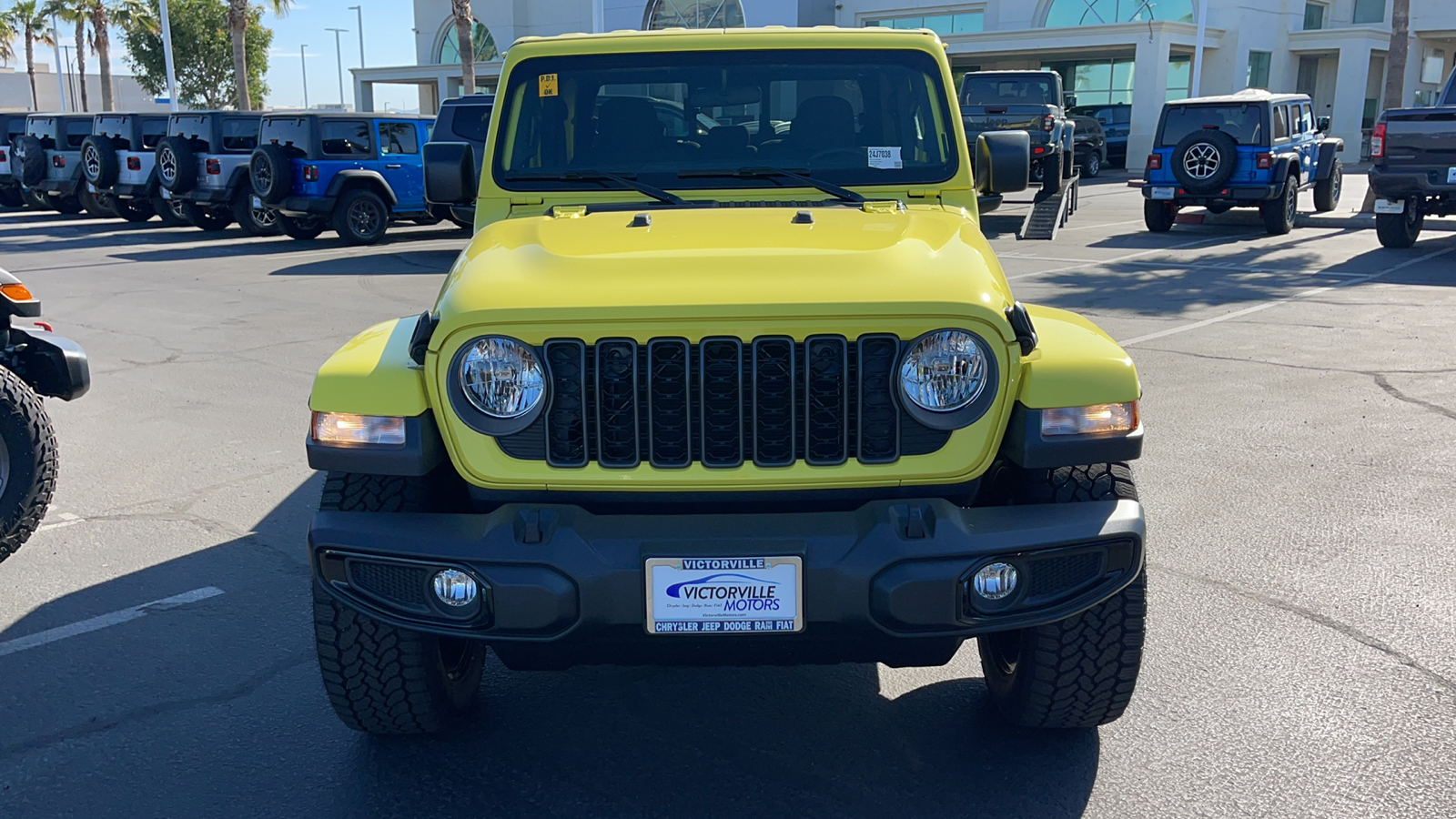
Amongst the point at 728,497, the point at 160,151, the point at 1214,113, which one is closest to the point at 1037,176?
the point at 1214,113

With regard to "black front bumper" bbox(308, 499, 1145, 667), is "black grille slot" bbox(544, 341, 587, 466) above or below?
above

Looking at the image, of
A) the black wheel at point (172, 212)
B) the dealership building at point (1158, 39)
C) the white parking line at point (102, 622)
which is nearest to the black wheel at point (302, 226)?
the black wheel at point (172, 212)

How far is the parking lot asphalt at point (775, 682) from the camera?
3.09 m

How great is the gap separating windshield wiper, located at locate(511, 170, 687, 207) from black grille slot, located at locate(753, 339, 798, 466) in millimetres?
1274

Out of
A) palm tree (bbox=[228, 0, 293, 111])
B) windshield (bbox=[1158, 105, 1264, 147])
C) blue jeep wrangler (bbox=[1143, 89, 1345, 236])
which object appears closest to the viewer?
blue jeep wrangler (bbox=[1143, 89, 1345, 236])

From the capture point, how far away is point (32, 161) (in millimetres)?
21578

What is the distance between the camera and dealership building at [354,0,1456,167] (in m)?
35.1

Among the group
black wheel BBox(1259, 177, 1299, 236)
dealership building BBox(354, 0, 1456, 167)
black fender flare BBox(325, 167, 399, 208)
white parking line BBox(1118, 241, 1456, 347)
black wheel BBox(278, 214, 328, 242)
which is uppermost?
dealership building BBox(354, 0, 1456, 167)

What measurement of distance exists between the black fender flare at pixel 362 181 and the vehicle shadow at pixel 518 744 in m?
13.7

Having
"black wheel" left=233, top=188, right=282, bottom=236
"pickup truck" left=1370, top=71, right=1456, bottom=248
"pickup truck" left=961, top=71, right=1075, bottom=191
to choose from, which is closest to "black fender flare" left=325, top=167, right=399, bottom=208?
"black wheel" left=233, top=188, right=282, bottom=236

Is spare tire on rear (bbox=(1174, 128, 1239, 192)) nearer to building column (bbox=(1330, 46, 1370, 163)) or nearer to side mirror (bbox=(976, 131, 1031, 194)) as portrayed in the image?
side mirror (bbox=(976, 131, 1031, 194))

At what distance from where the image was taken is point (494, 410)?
2.83 meters

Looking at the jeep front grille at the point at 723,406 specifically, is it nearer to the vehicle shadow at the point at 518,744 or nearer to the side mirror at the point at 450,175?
the vehicle shadow at the point at 518,744

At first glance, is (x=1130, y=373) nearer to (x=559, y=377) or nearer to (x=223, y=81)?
(x=559, y=377)
